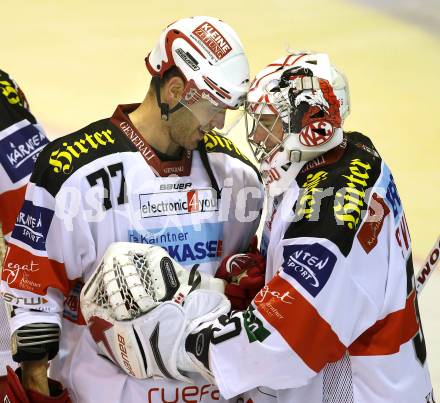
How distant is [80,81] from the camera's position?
5.33m

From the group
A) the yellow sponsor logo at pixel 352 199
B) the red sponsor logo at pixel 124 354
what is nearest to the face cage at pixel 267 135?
the yellow sponsor logo at pixel 352 199

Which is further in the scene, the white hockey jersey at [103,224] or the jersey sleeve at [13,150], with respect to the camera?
the jersey sleeve at [13,150]

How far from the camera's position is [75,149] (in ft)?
7.91

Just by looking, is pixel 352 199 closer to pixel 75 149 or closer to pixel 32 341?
pixel 75 149

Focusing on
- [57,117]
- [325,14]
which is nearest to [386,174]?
[57,117]

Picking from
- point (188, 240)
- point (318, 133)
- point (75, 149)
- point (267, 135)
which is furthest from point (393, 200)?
point (75, 149)

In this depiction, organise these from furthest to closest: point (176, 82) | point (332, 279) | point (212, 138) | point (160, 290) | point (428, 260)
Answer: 1. point (428, 260)
2. point (212, 138)
3. point (176, 82)
4. point (160, 290)
5. point (332, 279)

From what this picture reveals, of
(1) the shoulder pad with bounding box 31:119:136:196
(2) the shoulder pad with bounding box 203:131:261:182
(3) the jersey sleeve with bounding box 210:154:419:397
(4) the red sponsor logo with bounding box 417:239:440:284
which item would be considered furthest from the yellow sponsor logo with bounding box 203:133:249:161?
(4) the red sponsor logo with bounding box 417:239:440:284

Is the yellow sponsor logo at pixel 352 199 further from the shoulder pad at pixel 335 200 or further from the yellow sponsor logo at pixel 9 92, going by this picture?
the yellow sponsor logo at pixel 9 92

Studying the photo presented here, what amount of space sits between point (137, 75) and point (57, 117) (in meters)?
0.65

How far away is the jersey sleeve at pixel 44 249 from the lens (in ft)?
7.79

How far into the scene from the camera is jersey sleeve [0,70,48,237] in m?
2.87

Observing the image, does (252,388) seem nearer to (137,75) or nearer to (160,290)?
(160,290)

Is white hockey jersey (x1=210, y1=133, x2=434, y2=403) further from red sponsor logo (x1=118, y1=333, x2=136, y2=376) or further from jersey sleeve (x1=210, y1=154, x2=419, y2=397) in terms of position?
red sponsor logo (x1=118, y1=333, x2=136, y2=376)
